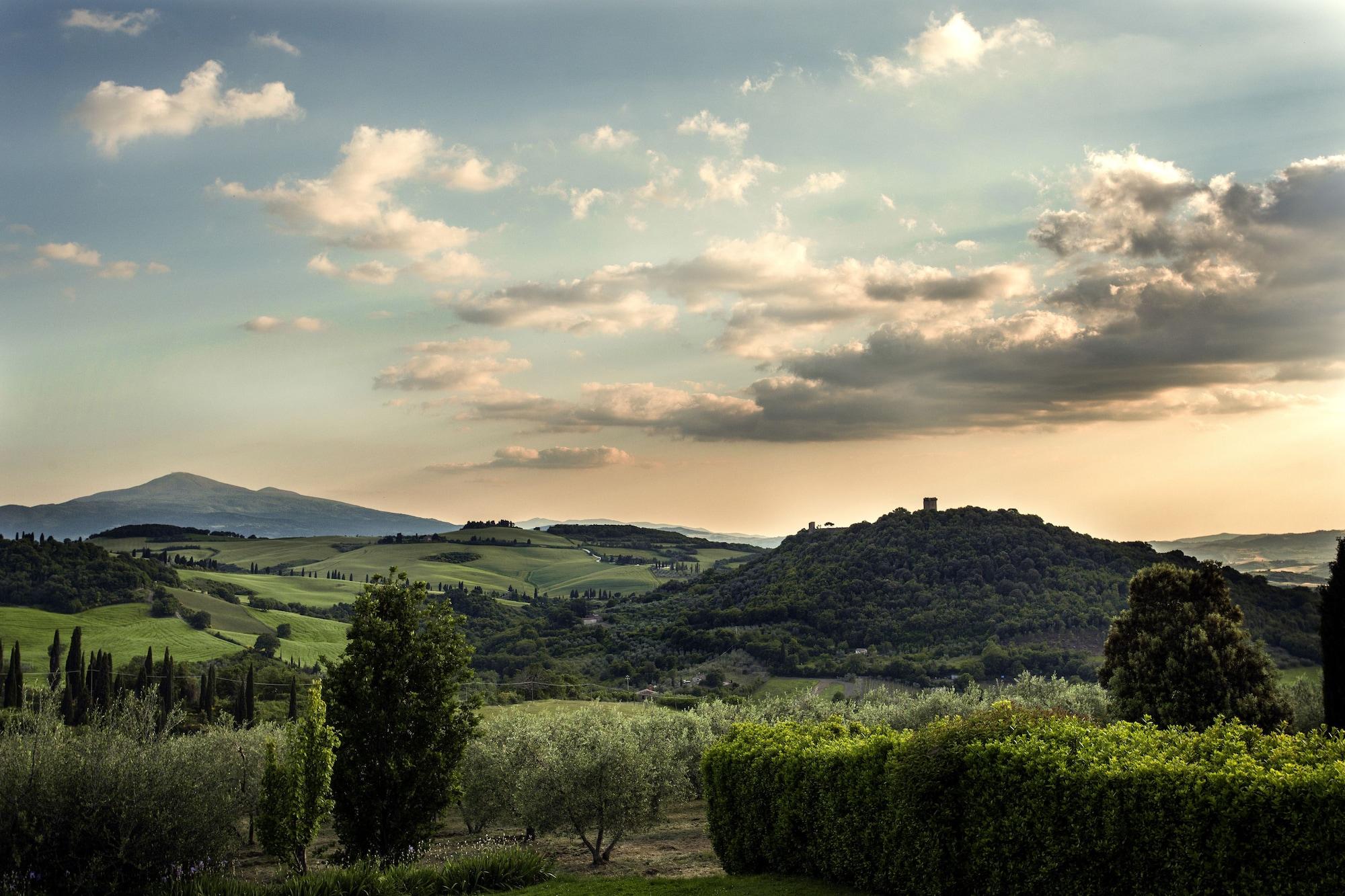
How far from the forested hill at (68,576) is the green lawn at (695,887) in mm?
165762

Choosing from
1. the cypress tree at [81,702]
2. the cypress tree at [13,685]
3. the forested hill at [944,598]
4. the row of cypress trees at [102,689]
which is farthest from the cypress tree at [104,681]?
the forested hill at [944,598]

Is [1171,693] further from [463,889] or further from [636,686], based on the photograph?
[636,686]

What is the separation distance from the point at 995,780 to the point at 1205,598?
69.9 ft

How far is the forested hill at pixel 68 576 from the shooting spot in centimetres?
15775

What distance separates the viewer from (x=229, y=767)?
37969 mm

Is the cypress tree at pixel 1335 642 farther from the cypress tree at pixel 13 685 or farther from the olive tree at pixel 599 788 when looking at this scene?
the cypress tree at pixel 13 685

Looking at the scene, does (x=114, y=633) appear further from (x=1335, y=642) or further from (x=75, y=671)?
Answer: (x=1335, y=642)

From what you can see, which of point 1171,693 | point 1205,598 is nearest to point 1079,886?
point 1171,693

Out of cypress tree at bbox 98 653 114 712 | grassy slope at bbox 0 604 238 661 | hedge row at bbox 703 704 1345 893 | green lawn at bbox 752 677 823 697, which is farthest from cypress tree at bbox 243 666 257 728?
green lawn at bbox 752 677 823 697

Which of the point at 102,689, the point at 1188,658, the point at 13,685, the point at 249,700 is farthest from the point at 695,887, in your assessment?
the point at 13,685

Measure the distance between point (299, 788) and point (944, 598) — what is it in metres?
125

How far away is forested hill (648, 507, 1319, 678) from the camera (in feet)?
390

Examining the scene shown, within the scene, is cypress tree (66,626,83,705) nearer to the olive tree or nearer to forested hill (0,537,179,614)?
the olive tree

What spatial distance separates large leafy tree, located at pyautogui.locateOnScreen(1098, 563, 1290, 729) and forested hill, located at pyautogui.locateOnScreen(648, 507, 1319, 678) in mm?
76928
